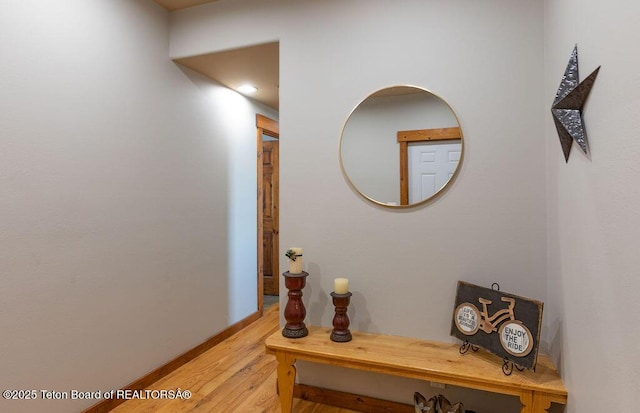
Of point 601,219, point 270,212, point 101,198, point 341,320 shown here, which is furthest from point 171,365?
point 601,219

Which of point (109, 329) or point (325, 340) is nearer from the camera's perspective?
point (325, 340)

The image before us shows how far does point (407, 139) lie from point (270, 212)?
9.64 feet

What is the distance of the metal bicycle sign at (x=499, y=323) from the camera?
1.47m

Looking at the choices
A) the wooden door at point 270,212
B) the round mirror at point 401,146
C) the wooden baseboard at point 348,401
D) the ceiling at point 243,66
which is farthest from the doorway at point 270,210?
the round mirror at point 401,146

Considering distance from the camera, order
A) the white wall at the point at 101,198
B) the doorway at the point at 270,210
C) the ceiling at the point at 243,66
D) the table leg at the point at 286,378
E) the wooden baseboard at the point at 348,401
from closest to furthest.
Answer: the white wall at the point at 101,198
the table leg at the point at 286,378
the wooden baseboard at the point at 348,401
the ceiling at the point at 243,66
the doorway at the point at 270,210

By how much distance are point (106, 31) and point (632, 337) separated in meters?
2.68

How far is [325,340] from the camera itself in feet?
6.14

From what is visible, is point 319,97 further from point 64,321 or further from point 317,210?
point 64,321

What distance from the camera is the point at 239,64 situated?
258cm

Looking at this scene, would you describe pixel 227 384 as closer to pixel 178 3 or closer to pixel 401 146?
pixel 401 146

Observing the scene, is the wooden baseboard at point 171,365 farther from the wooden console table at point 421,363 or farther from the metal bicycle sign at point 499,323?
the metal bicycle sign at point 499,323

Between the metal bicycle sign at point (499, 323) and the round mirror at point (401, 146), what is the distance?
0.55 meters

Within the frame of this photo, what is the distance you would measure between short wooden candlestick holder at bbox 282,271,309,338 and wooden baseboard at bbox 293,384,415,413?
44 cm

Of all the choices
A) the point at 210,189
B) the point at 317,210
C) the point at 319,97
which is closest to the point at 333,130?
the point at 319,97
